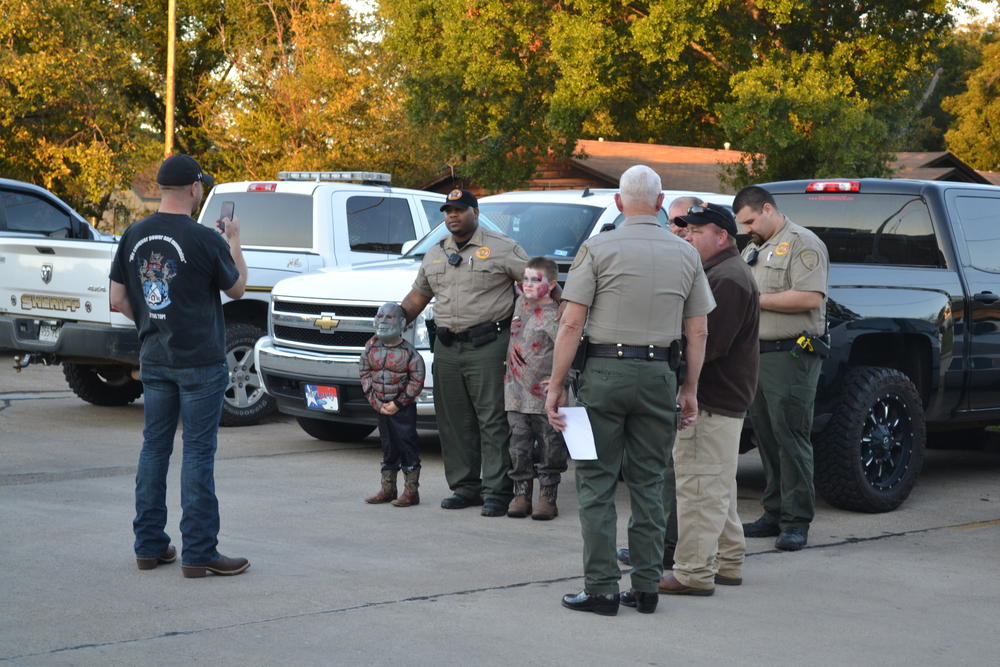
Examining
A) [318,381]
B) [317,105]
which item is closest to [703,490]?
[318,381]

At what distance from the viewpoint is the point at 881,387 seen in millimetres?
8117

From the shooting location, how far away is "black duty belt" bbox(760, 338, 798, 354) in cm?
736

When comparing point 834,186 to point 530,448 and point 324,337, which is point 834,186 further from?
point 324,337

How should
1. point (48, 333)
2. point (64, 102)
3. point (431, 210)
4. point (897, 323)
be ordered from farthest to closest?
point (64, 102)
point (431, 210)
point (48, 333)
point (897, 323)

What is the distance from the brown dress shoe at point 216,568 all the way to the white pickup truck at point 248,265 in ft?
15.8

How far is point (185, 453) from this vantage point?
6297 mm

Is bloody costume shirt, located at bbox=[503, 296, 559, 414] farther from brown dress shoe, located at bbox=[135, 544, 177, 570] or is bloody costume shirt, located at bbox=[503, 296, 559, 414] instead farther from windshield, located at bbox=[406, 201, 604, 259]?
brown dress shoe, located at bbox=[135, 544, 177, 570]

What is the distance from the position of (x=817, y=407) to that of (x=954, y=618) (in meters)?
2.35

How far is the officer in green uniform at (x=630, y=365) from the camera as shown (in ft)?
18.5

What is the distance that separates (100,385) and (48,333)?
5.95ft

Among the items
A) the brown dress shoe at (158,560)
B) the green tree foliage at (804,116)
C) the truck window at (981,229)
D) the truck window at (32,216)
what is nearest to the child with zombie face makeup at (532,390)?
the brown dress shoe at (158,560)

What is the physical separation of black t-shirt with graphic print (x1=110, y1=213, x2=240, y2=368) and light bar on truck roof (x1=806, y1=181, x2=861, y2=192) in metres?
4.27

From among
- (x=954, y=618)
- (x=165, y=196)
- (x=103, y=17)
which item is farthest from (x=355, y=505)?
(x=103, y=17)

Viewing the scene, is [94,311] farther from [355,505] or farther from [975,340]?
[975,340]
